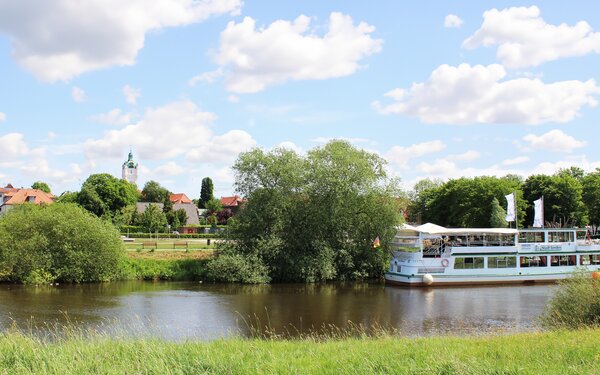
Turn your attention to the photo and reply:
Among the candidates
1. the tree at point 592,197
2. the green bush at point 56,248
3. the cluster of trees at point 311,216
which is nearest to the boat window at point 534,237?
the cluster of trees at point 311,216

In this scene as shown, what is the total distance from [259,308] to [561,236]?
2938cm

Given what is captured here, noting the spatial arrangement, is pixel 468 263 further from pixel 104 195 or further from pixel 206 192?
pixel 206 192

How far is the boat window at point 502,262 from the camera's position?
44191 millimetres

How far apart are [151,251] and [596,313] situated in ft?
126

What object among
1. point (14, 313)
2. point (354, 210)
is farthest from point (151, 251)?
point (14, 313)

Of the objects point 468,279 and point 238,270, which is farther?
point 468,279

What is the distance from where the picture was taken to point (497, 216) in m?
71.8

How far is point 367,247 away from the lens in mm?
46875

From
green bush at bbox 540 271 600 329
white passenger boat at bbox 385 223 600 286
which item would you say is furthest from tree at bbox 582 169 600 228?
green bush at bbox 540 271 600 329

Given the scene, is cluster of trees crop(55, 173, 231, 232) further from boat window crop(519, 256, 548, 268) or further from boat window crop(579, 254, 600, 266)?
boat window crop(579, 254, 600, 266)

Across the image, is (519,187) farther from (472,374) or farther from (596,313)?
(472,374)

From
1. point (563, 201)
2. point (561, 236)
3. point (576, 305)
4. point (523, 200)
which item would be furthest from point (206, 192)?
point (576, 305)

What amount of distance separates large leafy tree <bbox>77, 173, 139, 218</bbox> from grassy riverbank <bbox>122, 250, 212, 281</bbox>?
149 feet

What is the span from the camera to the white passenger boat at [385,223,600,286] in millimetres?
42875
